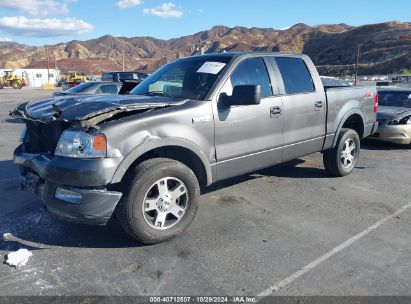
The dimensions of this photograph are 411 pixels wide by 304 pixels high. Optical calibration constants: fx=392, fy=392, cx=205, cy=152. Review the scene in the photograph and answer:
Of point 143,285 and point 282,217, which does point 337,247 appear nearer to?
point 282,217

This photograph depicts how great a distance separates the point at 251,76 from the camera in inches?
183

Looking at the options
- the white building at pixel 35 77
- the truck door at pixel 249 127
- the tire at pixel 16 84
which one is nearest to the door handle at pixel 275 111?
the truck door at pixel 249 127

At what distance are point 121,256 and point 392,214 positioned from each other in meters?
3.17

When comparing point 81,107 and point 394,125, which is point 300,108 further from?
point 394,125

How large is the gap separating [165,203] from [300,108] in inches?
92.0

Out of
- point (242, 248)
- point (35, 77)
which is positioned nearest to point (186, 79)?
point (242, 248)

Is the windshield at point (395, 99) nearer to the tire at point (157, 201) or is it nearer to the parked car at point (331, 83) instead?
the parked car at point (331, 83)

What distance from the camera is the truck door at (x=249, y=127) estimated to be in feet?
14.0

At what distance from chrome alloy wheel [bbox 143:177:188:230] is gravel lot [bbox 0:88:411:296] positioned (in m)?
0.23

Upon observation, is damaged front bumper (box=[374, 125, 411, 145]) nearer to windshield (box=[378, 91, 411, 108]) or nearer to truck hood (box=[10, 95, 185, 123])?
windshield (box=[378, 91, 411, 108])

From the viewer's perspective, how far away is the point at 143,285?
314 centimetres

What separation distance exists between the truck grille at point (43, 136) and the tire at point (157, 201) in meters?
0.88

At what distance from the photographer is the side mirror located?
3996mm

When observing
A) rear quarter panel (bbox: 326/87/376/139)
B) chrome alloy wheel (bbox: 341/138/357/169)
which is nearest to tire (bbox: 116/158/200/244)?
rear quarter panel (bbox: 326/87/376/139)
